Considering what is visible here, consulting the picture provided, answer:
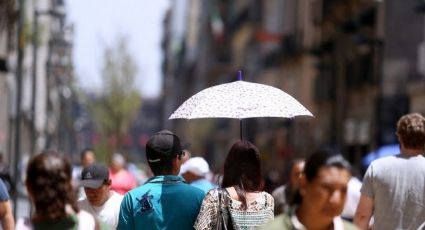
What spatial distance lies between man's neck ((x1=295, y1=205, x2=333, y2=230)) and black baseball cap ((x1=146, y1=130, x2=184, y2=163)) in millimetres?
2726

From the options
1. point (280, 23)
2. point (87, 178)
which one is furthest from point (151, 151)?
point (280, 23)

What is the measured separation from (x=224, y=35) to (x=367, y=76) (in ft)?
211

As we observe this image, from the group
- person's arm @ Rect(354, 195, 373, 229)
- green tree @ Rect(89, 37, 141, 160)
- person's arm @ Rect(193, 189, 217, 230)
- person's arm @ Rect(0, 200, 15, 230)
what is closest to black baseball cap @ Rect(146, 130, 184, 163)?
person's arm @ Rect(193, 189, 217, 230)

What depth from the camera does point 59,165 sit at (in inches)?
259

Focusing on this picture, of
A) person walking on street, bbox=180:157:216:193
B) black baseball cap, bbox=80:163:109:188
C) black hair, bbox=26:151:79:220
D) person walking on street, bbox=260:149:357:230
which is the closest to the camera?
person walking on street, bbox=260:149:357:230

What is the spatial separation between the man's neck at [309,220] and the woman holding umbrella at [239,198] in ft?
8.03

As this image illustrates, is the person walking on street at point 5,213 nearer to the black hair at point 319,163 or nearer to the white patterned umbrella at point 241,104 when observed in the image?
the white patterned umbrella at point 241,104

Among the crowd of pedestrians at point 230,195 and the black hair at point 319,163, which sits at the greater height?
the black hair at point 319,163

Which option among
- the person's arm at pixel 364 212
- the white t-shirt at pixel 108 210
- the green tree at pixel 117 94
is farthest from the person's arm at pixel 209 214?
the green tree at pixel 117 94

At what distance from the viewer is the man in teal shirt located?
8.62m

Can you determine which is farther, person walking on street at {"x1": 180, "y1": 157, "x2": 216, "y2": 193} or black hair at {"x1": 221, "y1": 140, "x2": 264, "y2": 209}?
person walking on street at {"x1": 180, "y1": 157, "x2": 216, "y2": 193}

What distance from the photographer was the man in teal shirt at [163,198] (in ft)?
28.3

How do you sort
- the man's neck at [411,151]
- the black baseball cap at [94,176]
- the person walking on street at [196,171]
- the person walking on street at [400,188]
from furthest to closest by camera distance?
1. the person walking on street at [196,171]
2. the black baseball cap at [94,176]
3. the man's neck at [411,151]
4. the person walking on street at [400,188]

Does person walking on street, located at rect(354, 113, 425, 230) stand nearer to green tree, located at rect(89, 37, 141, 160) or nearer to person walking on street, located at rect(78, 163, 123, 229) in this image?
person walking on street, located at rect(78, 163, 123, 229)
